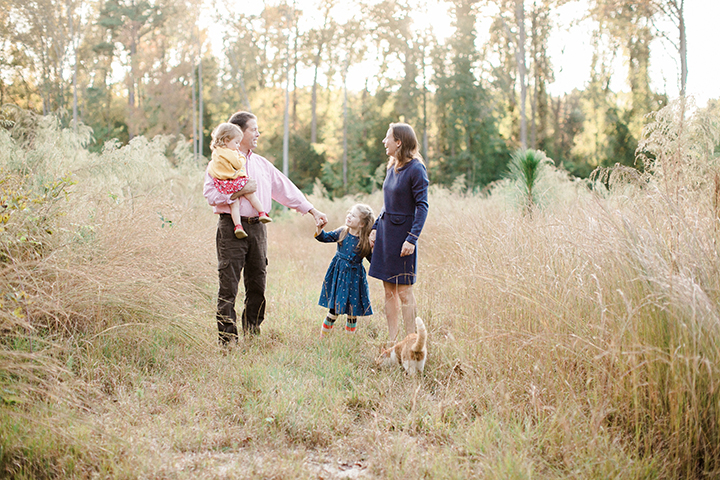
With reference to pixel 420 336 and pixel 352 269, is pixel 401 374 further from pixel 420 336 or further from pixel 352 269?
pixel 352 269

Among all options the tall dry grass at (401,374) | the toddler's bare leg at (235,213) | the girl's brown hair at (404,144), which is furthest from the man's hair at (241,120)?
the tall dry grass at (401,374)

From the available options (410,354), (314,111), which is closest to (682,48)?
(314,111)

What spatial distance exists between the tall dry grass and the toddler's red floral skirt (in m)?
0.88

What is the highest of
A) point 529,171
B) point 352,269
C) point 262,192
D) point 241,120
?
point 241,120

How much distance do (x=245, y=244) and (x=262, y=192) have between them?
1.55 feet

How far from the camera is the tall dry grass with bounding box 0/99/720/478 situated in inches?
94.7

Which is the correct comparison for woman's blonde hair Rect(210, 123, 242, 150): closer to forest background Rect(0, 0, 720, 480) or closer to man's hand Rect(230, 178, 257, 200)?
man's hand Rect(230, 178, 257, 200)

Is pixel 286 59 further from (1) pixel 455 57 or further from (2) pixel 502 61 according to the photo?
(2) pixel 502 61

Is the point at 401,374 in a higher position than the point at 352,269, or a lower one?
lower

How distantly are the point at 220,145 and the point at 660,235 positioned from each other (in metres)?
3.17

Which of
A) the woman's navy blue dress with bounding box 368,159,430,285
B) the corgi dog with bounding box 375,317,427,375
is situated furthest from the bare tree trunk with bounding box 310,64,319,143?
the corgi dog with bounding box 375,317,427,375

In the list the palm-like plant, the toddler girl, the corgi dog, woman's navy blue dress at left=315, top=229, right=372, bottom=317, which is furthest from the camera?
the palm-like plant

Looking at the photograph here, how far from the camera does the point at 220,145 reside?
408cm

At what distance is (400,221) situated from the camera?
418 cm
